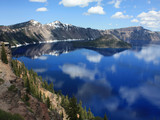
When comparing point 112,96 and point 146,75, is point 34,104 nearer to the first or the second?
point 112,96

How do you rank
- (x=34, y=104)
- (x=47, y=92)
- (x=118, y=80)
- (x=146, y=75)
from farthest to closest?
(x=146, y=75), (x=118, y=80), (x=47, y=92), (x=34, y=104)

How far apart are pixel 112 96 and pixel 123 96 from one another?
10.5m

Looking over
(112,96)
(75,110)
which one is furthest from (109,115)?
(75,110)

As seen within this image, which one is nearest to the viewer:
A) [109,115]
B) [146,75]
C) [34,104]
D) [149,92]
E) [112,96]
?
[34,104]

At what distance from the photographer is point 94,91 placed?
135875 mm

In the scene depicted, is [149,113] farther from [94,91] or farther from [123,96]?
[94,91]

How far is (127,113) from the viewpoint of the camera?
103 metres

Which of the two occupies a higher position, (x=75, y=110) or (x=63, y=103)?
(x=75, y=110)

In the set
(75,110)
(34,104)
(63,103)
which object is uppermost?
(34,104)

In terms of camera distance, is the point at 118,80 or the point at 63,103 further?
the point at 118,80

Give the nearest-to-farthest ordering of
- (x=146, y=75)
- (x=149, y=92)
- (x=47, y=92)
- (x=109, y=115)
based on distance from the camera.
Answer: (x=109, y=115) → (x=47, y=92) → (x=149, y=92) → (x=146, y=75)

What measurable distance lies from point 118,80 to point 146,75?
161ft

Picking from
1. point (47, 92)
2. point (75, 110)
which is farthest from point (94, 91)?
point (75, 110)

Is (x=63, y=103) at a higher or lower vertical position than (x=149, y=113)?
higher
